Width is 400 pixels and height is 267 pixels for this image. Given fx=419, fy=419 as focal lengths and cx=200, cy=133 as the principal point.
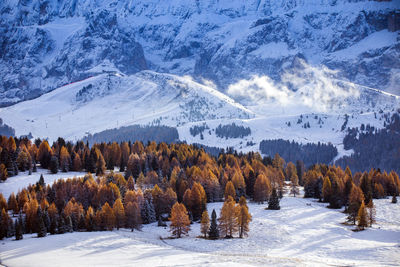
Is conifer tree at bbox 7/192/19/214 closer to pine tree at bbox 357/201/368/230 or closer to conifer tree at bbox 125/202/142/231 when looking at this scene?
conifer tree at bbox 125/202/142/231

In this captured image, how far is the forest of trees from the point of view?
81000 mm

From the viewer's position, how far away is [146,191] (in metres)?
96.6

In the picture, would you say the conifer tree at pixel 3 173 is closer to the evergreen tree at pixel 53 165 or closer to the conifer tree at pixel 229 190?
the evergreen tree at pixel 53 165

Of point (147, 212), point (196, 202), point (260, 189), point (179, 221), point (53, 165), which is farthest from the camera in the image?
point (53, 165)

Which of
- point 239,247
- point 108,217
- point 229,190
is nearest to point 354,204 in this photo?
point 229,190

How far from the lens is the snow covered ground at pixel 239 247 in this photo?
60.5 meters

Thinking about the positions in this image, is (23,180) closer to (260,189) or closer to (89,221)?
(89,221)

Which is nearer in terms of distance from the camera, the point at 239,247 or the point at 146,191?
the point at 239,247

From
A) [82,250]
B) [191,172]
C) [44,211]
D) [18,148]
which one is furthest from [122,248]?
[18,148]

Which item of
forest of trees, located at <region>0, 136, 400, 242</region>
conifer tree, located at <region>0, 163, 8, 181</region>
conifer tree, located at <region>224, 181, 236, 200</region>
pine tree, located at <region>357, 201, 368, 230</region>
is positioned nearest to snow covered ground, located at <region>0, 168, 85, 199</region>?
conifer tree, located at <region>0, 163, 8, 181</region>

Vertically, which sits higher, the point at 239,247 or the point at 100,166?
the point at 100,166

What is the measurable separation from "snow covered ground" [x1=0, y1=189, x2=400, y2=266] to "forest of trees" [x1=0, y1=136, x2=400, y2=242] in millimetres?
3906

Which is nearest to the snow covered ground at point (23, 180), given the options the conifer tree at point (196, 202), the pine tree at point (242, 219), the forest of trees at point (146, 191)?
the forest of trees at point (146, 191)

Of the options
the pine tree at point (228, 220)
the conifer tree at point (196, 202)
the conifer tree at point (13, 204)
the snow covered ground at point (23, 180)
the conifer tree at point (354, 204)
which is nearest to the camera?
the pine tree at point (228, 220)
